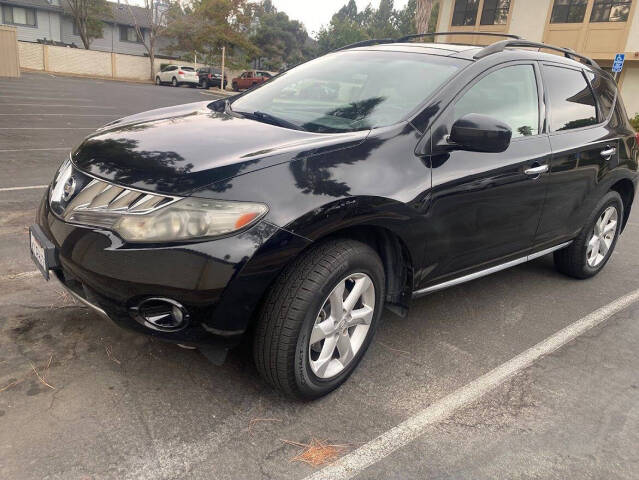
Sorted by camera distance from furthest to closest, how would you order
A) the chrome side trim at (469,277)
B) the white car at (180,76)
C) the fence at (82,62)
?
the white car at (180,76) < the fence at (82,62) < the chrome side trim at (469,277)

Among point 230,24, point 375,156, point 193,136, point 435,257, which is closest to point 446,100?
point 375,156

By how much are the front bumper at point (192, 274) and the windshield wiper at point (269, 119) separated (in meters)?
0.91

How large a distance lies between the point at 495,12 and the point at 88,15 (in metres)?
33.4

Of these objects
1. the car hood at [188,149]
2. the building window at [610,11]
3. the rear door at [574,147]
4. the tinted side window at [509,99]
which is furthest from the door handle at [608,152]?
the building window at [610,11]

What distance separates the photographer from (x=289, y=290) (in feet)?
7.66

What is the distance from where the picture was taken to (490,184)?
3.15 meters

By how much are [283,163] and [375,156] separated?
0.50 m

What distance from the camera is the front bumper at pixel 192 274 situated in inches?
84.8

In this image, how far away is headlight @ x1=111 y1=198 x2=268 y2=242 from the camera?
2.17m

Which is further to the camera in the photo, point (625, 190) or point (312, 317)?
point (625, 190)

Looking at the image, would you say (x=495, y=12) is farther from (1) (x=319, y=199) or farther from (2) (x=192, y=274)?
(2) (x=192, y=274)

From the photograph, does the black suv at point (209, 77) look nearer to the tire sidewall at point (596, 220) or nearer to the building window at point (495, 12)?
the building window at point (495, 12)

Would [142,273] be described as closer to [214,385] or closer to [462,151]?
[214,385]

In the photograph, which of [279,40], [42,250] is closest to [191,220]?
[42,250]
